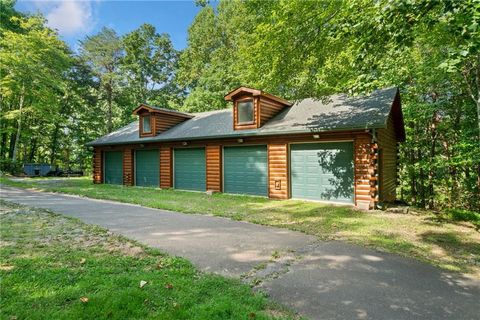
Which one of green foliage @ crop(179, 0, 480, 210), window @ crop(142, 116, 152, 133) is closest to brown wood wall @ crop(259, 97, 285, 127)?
green foliage @ crop(179, 0, 480, 210)

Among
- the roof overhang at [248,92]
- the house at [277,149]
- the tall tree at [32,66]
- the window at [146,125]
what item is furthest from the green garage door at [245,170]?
the tall tree at [32,66]

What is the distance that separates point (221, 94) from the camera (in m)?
23.0

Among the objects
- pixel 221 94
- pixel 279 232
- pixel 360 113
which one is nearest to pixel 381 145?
pixel 360 113

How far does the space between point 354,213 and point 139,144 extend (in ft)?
36.7

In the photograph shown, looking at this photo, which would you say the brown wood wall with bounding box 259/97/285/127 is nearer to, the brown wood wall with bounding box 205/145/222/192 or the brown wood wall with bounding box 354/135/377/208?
the brown wood wall with bounding box 205/145/222/192

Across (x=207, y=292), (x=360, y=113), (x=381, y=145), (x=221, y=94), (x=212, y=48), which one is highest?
(x=212, y=48)

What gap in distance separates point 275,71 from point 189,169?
635 cm

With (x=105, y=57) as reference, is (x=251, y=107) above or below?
below

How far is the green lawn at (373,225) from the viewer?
4.84 m

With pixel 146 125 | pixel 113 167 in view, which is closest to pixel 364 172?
pixel 146 125

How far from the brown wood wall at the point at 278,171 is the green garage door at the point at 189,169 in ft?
11.1

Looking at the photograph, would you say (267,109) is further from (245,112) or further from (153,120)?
(153,120)

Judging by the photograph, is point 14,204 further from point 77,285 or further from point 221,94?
point 221,94

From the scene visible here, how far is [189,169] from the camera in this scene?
13.2 m
